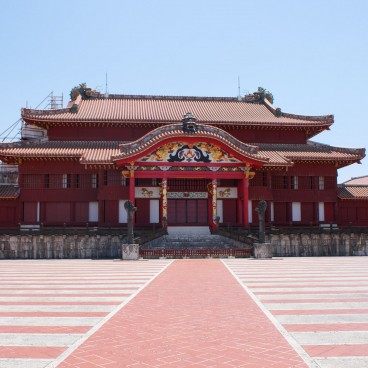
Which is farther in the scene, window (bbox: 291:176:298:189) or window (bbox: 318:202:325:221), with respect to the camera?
window (bbox: 291:176:298:189)

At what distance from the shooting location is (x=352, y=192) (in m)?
39.7

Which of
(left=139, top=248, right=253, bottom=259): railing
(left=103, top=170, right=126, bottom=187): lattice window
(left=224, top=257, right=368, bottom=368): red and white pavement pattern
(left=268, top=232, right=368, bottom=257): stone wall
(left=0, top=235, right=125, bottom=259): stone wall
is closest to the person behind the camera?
(left=224, top=257, right=368, bottom=368): red and white pavement pattern

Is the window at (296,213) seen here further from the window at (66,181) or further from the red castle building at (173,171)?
the window at (66,181)

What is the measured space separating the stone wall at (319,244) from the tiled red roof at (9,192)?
2028 centimetres

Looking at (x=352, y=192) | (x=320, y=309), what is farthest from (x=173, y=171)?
(x=320, y=309)

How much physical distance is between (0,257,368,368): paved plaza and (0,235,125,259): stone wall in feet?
44.7

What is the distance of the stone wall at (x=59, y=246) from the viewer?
2992cm

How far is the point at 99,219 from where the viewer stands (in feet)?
118

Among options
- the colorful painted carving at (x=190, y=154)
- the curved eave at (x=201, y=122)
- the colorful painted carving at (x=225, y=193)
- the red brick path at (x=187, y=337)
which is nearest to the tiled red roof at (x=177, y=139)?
the colorful painted carving at (x=190, y=154)

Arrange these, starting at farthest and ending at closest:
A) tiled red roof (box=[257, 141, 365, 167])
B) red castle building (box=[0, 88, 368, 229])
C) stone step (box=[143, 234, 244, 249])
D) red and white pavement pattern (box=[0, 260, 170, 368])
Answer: tiled red roof (box=[257, 141, 365, 167])
red castle building (box=[0, 88, 368, 229])
stone step (box=[143, 234, 244, 249])
red and white pavement pattern (box=[0, 260, 170, 368])

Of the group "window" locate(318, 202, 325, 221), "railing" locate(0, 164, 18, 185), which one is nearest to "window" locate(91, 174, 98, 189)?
"railing" locate(0, 164, 18, 185)

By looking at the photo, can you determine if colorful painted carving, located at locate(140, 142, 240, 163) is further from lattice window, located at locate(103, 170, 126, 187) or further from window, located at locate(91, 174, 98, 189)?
window, located at locate(91, 174, 98, 189)

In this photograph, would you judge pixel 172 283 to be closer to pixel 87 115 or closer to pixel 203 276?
pixel 203 276

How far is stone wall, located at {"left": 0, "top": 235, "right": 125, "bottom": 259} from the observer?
29922 millimetres
